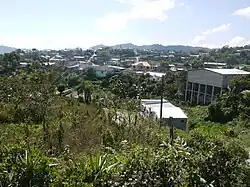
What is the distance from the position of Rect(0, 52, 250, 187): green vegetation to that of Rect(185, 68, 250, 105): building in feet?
53.0

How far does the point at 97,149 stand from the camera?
18.2 ft

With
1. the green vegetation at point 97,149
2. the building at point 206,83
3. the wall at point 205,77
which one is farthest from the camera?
the wall at point 205,77

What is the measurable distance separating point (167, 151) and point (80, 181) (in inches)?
39.7

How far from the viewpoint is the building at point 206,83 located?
24.4 m

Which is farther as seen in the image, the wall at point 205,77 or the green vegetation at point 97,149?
the wall at point 205,77

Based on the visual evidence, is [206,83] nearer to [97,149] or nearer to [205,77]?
[205,77]

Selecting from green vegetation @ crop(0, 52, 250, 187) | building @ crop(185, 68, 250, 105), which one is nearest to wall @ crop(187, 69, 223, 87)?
building @ crop(185, 68, 250, 105)

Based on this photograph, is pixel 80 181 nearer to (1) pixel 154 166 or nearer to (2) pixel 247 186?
(1) pixel 154 166

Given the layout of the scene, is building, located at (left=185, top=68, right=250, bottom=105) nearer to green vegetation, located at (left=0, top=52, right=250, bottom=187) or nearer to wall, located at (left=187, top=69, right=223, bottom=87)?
wall, located at (left=187, top=69, right=223, bottom=87)

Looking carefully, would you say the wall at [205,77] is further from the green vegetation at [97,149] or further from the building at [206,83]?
the green vegetation at [97,149]

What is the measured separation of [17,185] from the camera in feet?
11.7

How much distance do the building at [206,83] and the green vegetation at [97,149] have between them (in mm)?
16166

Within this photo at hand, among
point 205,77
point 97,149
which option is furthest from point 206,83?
point 97,149

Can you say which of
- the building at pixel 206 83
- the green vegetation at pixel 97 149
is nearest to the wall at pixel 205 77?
the building at pixel 206 83
